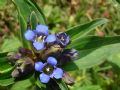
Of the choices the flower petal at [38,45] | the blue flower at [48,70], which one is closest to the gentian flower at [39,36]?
the flower petal at [38,45]

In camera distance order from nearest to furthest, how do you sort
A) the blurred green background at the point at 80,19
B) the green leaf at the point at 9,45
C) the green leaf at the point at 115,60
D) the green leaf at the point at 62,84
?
the green leaf at the point at 62,84
the green leaf at the point at 9,45
the green leaf at the point at 115,60
the blurred green background at the point at 80,19

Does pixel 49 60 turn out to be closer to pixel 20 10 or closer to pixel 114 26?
pixel 20 10

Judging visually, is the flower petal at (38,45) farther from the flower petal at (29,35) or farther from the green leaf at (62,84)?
the green leaf at (62,84)

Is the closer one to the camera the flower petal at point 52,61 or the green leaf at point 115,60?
the flower petal at point 52,61

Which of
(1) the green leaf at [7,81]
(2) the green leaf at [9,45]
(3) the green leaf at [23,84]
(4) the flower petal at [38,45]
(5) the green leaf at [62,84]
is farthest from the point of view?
(2) the green leaf at [9,45]

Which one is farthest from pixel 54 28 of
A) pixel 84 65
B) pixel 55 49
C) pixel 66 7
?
pixel 55 49

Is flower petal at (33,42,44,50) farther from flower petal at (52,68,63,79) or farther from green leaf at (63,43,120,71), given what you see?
green leaf at (63,43,120,71)

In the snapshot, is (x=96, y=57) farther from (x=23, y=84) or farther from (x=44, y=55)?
(x=23, y=84)
